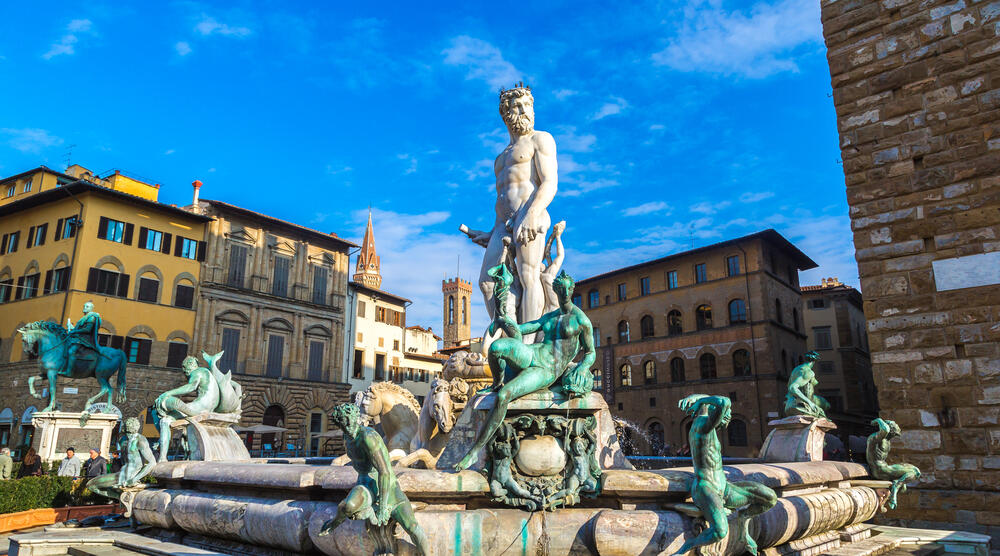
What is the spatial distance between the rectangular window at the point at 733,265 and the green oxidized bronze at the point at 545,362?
36.1 meters

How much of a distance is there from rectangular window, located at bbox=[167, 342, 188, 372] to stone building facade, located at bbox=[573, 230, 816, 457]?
23735mm

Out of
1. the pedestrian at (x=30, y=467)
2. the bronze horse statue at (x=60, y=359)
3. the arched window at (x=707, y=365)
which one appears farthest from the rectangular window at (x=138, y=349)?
the arched window at (x=707, y=365)

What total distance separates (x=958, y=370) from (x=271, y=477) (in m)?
8.62

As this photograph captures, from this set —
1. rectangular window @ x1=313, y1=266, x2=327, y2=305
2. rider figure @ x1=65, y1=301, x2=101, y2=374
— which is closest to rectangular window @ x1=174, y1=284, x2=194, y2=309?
rectangular window @ x1=313, y1=266, x2=327, y2=305

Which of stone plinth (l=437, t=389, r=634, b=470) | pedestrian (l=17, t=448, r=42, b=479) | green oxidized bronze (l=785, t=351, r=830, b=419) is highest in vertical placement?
green oxidized bronze (l=785, t=351, r=830, b=419)

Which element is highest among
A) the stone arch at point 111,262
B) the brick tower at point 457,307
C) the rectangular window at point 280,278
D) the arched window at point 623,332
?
the brick tower at point 457,307

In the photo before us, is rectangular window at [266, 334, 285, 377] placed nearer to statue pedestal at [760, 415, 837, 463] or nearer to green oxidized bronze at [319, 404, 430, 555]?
statue pedestal at [760, 415, 837, 463]

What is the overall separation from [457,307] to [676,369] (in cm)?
6227

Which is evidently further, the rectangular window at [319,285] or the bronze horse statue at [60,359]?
the rectangular window at [319,285]

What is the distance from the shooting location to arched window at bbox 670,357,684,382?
40.2m

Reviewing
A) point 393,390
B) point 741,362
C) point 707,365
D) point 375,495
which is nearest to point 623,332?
point 707,365

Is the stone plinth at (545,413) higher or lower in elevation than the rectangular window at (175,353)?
lower

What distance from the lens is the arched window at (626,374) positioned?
139 ft

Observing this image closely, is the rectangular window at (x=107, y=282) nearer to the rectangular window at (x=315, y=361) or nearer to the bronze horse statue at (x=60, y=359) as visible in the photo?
the rectangular window at (x=315, y=361)
